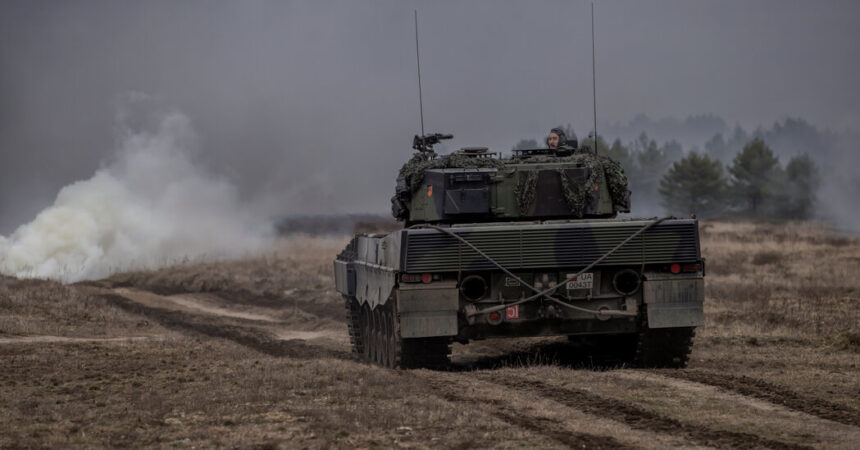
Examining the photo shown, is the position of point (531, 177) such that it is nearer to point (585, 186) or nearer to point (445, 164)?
point (585, 186)

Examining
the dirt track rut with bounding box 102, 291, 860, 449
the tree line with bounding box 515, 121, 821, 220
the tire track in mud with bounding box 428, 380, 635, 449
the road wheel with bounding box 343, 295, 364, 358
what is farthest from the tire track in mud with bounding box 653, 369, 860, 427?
the tree line with bounding box 515, 121, 821, 220

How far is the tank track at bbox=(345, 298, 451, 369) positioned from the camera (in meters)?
14.7

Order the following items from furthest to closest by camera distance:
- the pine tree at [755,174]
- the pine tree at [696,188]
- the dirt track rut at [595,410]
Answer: the pine tree at [755,174] < the pine tree at [696,188] < the dirt track rut at [595,410]

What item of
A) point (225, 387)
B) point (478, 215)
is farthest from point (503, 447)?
point (478, 215)

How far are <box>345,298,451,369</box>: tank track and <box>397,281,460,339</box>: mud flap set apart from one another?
33 cm

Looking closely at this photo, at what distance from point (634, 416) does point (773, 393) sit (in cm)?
214

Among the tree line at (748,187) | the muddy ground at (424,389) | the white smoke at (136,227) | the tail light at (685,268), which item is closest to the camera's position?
the muddy ground at (424,389)

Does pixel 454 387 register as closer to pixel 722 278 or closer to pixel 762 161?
pixel 722 278

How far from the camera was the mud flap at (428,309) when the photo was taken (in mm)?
14047

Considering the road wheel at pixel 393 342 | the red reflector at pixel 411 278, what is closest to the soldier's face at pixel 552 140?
the road wheel at pixel 393 342

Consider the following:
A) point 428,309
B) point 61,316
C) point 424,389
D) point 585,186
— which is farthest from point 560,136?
point 61,316

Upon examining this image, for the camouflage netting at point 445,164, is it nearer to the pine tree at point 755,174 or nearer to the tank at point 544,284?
the tank at point 544,284

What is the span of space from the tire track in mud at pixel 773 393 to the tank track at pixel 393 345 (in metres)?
2.70

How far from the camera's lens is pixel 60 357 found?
16719mm
